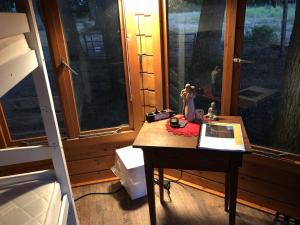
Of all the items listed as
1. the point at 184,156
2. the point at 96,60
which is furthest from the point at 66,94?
the point at 184,156

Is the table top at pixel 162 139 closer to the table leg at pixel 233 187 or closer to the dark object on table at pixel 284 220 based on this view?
the table leg at pixel 233 187

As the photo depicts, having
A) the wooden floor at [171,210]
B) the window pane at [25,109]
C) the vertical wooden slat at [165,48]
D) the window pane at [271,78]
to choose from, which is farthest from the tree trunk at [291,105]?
the window pane at [25,109]

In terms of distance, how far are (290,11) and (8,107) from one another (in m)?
2.02

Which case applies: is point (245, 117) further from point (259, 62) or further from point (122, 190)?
point (122, 190)

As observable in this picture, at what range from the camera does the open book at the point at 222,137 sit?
1348mm

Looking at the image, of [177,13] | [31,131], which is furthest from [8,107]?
[177,13]

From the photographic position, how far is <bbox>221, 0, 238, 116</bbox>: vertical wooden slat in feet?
5.19

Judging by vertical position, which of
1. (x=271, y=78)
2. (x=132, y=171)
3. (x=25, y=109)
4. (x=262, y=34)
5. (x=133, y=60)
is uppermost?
(x=262, y=34)

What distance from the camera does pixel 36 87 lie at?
132 centimetres

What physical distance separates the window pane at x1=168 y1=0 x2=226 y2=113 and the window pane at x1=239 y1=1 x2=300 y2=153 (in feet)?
0.60

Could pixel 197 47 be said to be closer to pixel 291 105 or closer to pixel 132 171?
pixel 291 105

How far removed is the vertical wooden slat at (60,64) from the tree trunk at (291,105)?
1468mm

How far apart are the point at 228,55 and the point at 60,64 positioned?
1.16m

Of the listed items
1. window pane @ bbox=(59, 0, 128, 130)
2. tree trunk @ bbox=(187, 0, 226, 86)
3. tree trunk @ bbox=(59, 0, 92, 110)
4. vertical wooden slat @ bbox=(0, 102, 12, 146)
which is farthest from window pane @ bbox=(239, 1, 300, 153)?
vertical wooden slat @ bbox=(0, 102, 12, 146)
